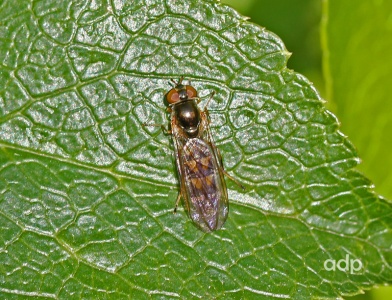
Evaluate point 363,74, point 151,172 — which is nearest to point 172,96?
point 151,172

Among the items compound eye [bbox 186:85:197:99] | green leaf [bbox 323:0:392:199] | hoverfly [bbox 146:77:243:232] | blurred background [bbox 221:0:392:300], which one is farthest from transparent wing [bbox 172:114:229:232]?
blurred background [bbox 221:0:392:300]

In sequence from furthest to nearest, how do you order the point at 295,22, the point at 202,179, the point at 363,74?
the point at 295,22 < the point at 363,74 < the point at 202,179

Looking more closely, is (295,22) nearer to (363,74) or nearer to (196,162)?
(363,74)

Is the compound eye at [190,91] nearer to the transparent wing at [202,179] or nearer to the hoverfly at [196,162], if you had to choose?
the hoverfly at [196,162]

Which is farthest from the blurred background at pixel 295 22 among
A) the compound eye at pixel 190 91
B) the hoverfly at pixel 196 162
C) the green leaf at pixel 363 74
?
the compound eye at pixel 190 91

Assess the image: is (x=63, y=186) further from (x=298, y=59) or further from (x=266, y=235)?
(x=298, y=59)

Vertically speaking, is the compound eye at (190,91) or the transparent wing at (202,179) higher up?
the compound eye at (190,91)

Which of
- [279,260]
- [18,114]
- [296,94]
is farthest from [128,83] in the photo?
[279,260]
